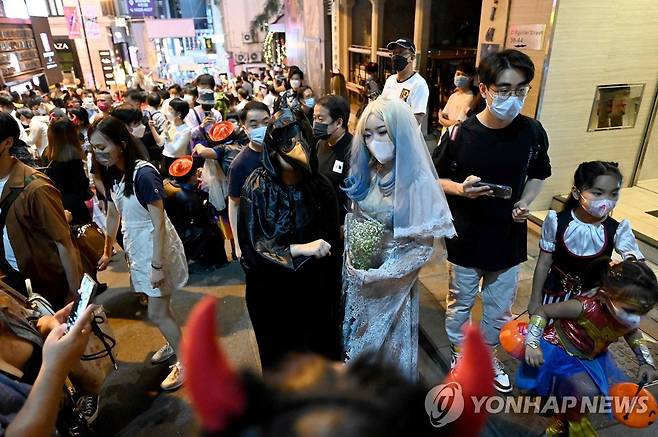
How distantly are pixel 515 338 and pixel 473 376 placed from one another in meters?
1.78

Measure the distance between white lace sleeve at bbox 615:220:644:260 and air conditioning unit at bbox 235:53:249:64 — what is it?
22.0 metres

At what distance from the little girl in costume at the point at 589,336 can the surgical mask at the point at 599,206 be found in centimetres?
24

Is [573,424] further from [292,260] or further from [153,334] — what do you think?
[153,334]

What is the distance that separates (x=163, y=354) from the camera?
314 centimetres

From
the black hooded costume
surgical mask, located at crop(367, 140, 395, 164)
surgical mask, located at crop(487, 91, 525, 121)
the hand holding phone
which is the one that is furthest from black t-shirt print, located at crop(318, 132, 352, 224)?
surgical mask, located at crop(487, 91, 525, 121)

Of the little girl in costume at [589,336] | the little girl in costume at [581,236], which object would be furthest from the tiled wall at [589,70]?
the little girl in costume at [589,336]

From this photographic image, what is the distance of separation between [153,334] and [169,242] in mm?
1119

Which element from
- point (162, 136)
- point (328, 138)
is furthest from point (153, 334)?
point (162, 136)

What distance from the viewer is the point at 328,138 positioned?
339cm

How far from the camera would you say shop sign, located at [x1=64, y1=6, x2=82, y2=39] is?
1687 centimetres

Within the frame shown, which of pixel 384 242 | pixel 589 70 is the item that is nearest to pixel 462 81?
pixel 589 70

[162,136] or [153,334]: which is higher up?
[162,136]

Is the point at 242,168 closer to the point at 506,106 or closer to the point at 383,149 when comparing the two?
the point at 383,149

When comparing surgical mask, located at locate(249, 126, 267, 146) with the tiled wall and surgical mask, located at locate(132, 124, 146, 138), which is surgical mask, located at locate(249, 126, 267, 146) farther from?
the tiled wall
